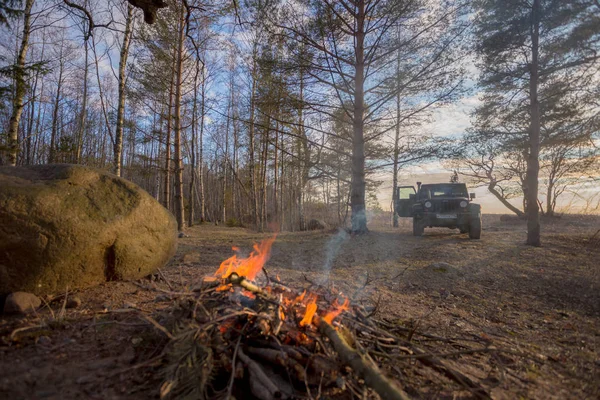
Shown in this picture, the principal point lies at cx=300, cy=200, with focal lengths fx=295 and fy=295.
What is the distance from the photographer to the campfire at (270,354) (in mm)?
1664

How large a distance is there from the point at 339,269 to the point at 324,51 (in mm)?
6395

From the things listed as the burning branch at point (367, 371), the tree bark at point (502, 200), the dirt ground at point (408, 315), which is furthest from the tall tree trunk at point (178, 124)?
the tree bark at point (502, 200)

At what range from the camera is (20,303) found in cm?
272

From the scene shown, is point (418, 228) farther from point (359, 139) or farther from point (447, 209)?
point (359, 139)

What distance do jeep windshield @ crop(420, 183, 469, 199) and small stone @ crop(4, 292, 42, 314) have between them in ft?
36.3

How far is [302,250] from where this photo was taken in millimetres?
7559

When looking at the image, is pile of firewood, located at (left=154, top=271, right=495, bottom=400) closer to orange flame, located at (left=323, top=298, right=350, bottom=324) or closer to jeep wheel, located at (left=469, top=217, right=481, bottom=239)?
orange flame, located at (left=323, top=298, right=350, bottom=324)

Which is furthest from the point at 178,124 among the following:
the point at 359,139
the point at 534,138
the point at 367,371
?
the point at 534,138

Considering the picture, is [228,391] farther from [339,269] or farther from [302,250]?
[302,250]

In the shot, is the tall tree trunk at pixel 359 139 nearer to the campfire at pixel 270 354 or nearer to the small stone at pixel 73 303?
the campfire at pixel 270 354

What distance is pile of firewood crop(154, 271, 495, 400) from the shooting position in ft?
5.48

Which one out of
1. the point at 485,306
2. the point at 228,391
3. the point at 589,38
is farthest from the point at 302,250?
the point at 589,38

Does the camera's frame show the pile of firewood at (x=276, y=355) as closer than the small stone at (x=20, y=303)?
Yes

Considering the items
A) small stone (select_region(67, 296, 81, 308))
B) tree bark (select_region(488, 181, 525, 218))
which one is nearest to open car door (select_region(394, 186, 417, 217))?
tree bark (select_region(488, 181, 525, 218))
